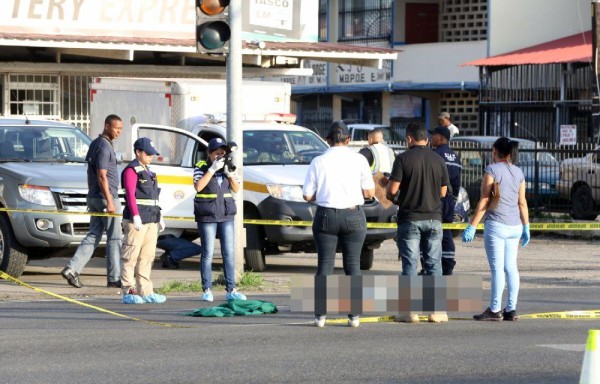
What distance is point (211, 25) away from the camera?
1496cm

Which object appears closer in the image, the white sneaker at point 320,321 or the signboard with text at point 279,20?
the white sneaker at point 320,321

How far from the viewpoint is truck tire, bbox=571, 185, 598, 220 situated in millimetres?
25016

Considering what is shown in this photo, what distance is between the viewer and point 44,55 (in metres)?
25.3

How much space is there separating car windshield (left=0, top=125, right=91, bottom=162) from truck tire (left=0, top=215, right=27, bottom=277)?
1060 millimetres

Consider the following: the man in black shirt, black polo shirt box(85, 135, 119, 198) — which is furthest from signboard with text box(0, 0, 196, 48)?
the man in black shirt

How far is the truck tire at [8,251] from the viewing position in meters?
16.1

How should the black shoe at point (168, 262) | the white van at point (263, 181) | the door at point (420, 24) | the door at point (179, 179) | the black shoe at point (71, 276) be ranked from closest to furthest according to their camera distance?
the black shoe at point (71, 276)
the white van at point (263, 181)
the door at point (179, 179)
the black shoe at point (168, 262)
the door at point (420, 24)

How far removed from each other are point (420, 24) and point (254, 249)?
2847 centimetres

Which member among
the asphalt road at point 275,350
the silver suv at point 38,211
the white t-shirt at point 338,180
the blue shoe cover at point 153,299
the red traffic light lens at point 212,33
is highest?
the red traffic light lens at point 212,33

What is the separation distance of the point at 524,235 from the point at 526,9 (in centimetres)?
2904

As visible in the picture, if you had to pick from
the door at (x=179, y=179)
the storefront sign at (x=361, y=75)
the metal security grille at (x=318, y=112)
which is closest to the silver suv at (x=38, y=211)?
the door at (x=179, y=179)

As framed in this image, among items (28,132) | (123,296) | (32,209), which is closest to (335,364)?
(123,296)

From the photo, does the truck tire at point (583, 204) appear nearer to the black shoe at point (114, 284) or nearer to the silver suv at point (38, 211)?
the silver suv at point (38, 211)

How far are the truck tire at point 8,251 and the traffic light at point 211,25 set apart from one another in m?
3.32
